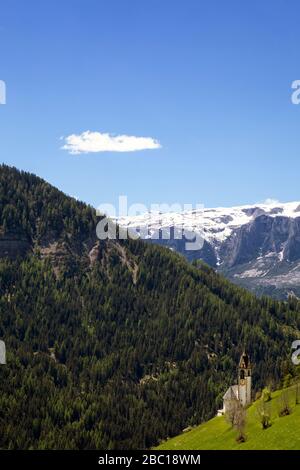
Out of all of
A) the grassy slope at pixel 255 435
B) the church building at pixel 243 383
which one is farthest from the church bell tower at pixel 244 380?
the grassy slope at pixel 255 435

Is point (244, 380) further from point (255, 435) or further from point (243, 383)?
point (255, 435)

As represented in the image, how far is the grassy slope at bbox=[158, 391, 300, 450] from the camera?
123 meters

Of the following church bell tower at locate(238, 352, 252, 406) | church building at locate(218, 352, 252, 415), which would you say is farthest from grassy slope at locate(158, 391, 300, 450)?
church bell tower at locate(238, 352, 252, 406)

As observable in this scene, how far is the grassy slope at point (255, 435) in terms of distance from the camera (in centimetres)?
12325

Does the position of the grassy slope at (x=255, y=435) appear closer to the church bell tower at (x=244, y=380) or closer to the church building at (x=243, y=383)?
the church building at (x=243, y=383)

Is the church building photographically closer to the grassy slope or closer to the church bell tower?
the church bell tower

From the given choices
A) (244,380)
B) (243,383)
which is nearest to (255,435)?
(244,380)

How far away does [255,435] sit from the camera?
445 ft
